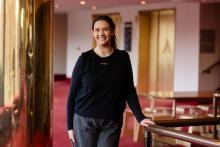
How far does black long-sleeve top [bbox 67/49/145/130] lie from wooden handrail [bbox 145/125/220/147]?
55cm

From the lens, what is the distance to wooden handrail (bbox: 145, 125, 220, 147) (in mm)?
1884

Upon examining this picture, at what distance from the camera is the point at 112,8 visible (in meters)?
15.7

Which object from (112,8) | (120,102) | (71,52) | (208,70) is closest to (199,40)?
(208,70)

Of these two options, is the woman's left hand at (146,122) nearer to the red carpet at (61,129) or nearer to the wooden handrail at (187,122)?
the wooden handrail at (187,122)

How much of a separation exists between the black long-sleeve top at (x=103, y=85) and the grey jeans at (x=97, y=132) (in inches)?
1.4

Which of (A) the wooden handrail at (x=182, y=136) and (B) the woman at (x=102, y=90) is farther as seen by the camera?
(B) the woman at (x=102, y=90)

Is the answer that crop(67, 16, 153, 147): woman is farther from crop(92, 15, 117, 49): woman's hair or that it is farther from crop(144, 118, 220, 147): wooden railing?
crop(144, 118, 220, 147): wooden railing

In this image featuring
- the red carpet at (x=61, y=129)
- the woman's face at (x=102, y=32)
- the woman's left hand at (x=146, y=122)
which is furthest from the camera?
the red carpet at (x=61, y=129)

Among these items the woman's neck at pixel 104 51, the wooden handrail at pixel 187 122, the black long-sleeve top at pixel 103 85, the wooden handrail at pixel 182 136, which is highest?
the woman's neck at pixel 104 51

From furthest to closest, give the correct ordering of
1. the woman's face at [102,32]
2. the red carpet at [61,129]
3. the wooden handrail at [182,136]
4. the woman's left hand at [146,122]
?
the red carpet at [61,129]
the woman's face at [102,32]
the woman's left hand at [146,122]
the wooden handrail at [182,136]

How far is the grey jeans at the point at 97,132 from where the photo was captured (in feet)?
9.45

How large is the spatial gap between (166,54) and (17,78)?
36.8 feet

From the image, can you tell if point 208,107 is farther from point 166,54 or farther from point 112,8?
point 112,8

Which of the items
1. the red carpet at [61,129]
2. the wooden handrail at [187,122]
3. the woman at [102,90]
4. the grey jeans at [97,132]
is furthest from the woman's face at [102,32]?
the red carpet at [61,129]
